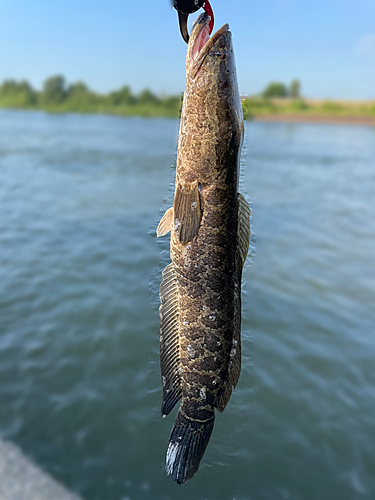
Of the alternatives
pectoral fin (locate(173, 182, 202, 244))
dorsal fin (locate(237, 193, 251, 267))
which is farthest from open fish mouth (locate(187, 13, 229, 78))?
dorsal fin (locate(237, 193, 251, 267))

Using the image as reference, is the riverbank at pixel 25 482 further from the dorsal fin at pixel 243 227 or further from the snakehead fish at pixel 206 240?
the dorsal fin at pixel 243 227

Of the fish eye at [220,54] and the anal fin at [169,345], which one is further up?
the fish eye at [220,54]

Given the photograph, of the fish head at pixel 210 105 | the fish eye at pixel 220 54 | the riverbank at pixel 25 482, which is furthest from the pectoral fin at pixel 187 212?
the riverbank at pixel 25 482

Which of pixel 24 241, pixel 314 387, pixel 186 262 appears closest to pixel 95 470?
pixel 314 387

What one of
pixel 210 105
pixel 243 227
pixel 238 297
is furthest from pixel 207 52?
pixel 238 297

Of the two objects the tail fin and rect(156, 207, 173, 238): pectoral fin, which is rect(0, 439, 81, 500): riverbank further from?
rect(156, 207, 173, 238): pectoral fin

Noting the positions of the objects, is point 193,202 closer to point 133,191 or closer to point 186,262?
point 186,262

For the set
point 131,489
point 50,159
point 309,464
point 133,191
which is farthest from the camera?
point 50,159

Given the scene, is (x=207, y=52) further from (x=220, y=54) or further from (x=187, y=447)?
(x=187, y=447)
